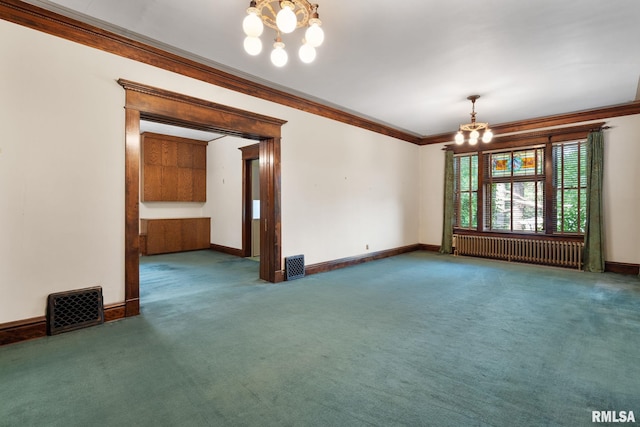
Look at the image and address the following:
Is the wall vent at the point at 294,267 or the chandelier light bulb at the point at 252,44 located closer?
the chandelier light bulb at the point at 252,44

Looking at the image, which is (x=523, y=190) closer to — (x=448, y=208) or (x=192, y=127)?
(x=448, y=208)

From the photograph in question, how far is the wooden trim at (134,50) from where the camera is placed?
110 inches

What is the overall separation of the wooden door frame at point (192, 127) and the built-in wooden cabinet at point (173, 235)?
384 cm

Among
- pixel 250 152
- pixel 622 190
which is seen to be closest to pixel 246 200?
pixel 250 152

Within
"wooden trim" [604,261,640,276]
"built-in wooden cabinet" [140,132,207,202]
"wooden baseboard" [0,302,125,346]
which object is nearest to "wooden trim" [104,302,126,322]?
"wooden baseboard" [0,302,125,346]

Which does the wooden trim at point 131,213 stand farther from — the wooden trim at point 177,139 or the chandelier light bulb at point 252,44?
the wooden trim at point 177,139

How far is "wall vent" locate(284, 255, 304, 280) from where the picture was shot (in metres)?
4.94

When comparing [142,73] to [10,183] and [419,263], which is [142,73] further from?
[419,263]

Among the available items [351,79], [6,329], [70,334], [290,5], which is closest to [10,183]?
[6,329]

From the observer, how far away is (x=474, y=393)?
6.57ft

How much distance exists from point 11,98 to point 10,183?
76cm

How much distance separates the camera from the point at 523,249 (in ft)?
21.3

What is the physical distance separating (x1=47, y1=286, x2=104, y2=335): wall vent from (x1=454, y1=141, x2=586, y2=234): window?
7.31m

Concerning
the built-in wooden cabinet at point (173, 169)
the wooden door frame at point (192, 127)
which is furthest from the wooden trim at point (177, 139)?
the wooden door frame at point (192, 127)
